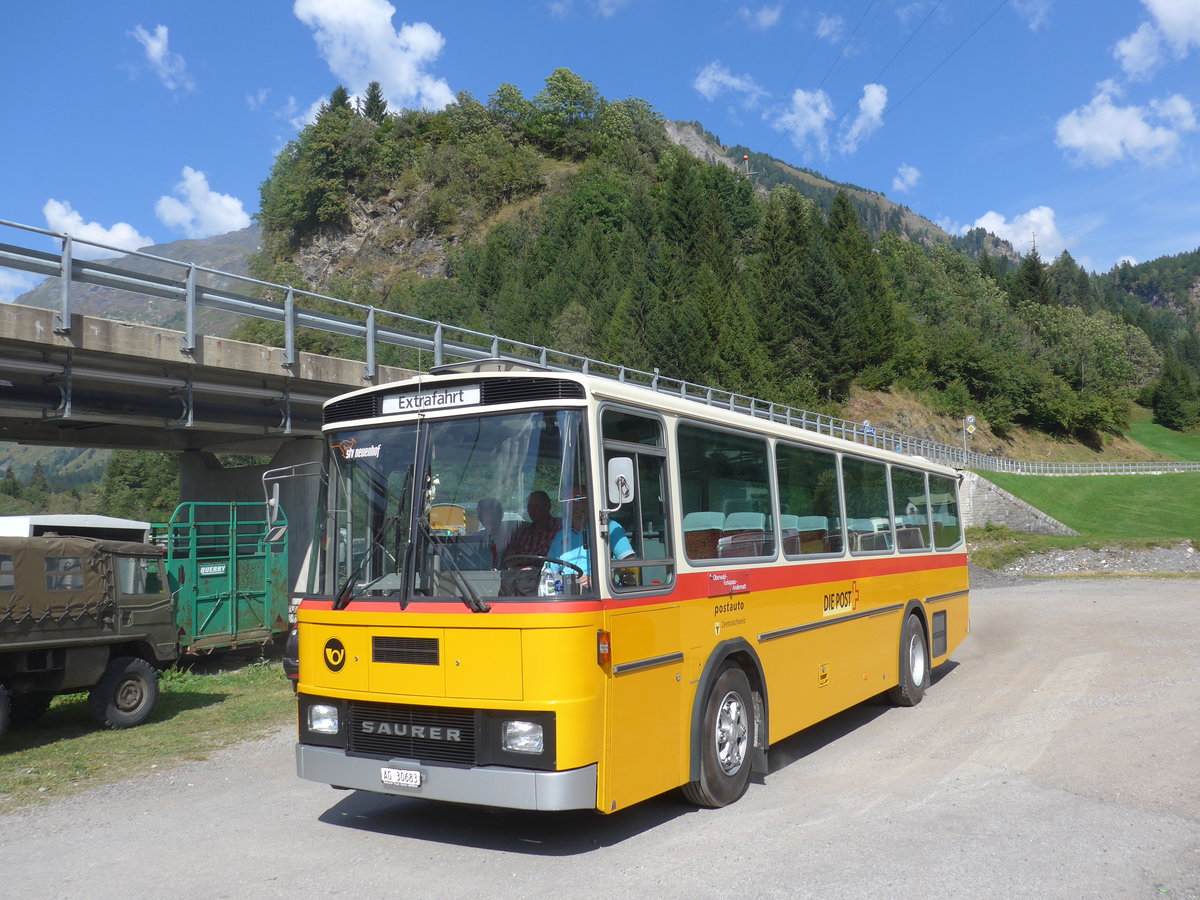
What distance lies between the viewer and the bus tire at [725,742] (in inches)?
263

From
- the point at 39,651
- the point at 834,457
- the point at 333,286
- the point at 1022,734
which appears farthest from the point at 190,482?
the point at 333,286

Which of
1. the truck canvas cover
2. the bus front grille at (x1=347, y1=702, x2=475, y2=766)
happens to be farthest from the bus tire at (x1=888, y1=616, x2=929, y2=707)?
the truck canvas cover

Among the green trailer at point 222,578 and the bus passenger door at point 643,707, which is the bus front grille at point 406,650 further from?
the green trailer at point 222,578

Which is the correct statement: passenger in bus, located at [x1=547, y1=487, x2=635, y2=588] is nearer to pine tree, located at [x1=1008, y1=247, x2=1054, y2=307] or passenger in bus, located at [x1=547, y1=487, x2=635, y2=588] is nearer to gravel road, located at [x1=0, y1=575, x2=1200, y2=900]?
gravel road, located at [x1=0, y1=575, x2=1200, y2=900]

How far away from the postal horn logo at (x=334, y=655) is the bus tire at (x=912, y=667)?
718 cm

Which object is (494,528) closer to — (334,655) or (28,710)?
(334,655)

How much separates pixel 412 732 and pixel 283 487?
47.7 feet

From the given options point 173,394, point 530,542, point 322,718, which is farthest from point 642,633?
point 173,394

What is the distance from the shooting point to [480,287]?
303 ft

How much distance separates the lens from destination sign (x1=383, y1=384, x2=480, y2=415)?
616 centimetres

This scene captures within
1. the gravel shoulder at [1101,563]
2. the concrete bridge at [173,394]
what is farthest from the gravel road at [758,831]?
the gravel shoulder at [1101,563]

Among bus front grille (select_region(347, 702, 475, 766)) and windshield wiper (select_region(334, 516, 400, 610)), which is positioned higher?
windshield wiper (select_region(334, 516, 400, 610))

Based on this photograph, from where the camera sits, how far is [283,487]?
1942cm

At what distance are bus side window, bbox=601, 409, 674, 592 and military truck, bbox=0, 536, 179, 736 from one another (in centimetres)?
681
